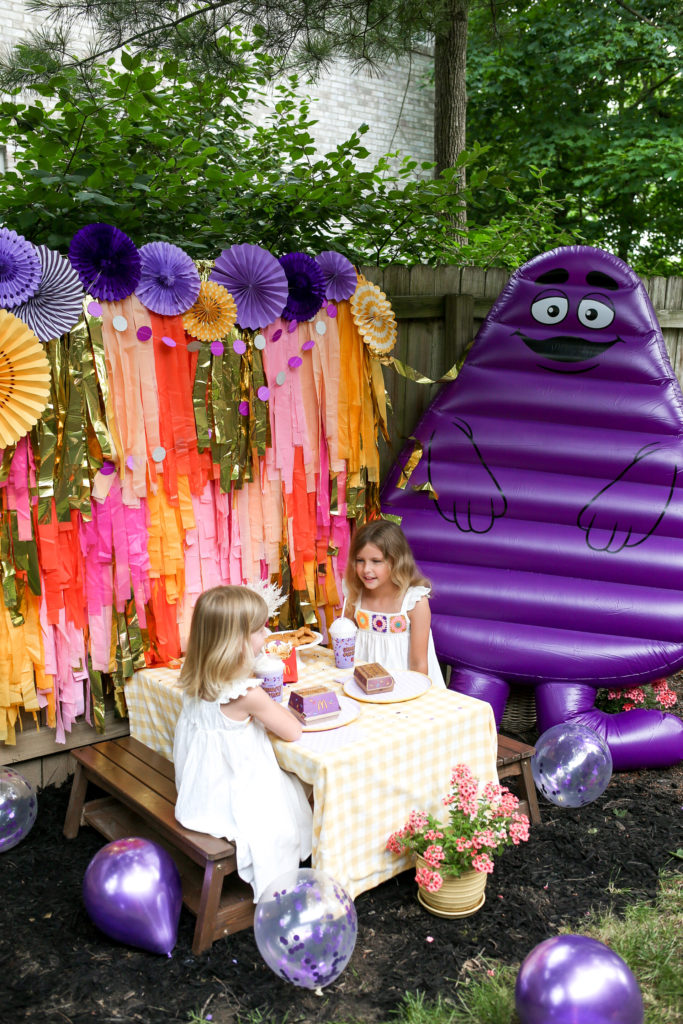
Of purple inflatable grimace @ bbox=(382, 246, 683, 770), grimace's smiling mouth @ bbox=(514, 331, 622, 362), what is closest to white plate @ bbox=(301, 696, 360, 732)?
purple inflatable grimace @ bbox=(382, 246, 683, 770)

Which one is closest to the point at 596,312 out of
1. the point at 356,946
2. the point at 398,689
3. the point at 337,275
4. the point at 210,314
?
the point at 337,275

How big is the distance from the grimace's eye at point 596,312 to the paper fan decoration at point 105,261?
74.7 inches

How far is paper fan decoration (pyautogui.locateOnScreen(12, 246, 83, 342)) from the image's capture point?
9.14ft

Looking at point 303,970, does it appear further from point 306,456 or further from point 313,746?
point 306,456

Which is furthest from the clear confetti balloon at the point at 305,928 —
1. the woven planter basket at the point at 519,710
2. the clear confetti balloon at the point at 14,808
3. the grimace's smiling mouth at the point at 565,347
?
the grimace's smiling mouth at the point at 565,347

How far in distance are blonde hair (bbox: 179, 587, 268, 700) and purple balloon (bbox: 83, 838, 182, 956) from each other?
0.48 m

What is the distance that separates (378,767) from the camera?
2.55 meters

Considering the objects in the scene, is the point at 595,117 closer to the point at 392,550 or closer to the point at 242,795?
the point at 392,550

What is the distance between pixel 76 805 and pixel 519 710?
1.92m

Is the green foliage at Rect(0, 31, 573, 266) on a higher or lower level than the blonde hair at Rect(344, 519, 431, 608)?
higher

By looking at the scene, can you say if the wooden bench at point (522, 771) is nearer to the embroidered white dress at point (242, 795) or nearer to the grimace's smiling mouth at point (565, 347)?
the embroidered white dress at point (242, 795)

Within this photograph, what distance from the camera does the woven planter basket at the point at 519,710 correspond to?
3814mm

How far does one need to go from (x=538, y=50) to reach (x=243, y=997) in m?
10.2

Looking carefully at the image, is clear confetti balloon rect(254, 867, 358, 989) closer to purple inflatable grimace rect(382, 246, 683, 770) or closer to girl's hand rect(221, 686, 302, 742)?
girl's hand rect(221, 686, 302, 742)
